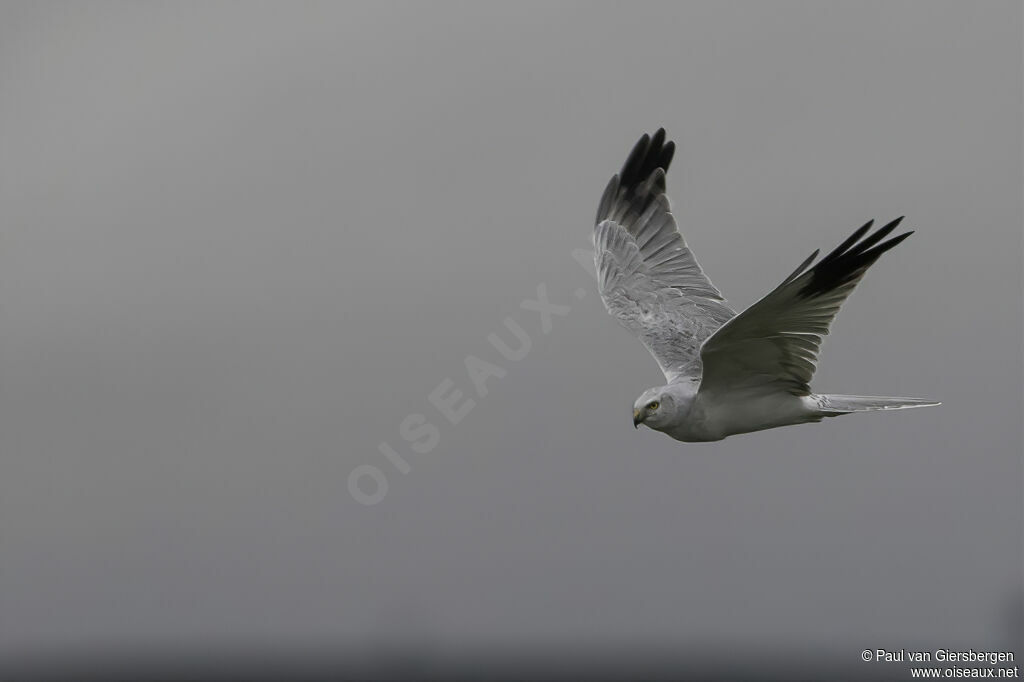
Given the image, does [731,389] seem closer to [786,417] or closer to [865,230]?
[786,417]

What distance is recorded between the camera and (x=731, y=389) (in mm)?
15055

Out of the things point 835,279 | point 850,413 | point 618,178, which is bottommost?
point 850,413

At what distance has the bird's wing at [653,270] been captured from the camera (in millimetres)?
17719

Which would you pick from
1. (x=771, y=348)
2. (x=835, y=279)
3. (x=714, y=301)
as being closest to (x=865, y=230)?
(x=835, y=279)

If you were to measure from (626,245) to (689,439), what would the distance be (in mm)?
5144

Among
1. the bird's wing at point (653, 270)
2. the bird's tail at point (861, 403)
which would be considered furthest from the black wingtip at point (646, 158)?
the bird's tail at point (861, 403)

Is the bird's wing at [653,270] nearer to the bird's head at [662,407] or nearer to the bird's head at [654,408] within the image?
the bird's head at [662,407]

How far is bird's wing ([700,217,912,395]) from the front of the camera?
1361 cm

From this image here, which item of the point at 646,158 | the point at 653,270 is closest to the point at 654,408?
the point at 653,270

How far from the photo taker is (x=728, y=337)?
46.3ft

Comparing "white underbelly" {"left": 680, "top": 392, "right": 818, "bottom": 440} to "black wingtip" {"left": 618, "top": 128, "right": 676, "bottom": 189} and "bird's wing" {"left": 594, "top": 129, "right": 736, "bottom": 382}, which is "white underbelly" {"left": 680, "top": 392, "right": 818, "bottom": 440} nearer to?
"bird's wing" {"left": 594, "top": 129, "right": 736, "bottom": 382}

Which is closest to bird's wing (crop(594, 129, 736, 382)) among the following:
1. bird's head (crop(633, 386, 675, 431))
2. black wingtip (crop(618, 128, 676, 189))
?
black wingtip (crop(618, 128, 676, 189))

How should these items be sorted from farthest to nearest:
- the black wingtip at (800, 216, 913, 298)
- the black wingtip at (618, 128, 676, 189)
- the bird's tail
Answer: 1. the black wingtip at (618, 128, 676, 189)
2. the bird's tail
3. the black wingtip at (800, 216, 913, 298)

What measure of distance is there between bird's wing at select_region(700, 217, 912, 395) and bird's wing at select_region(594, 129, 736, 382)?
4.95 feet
